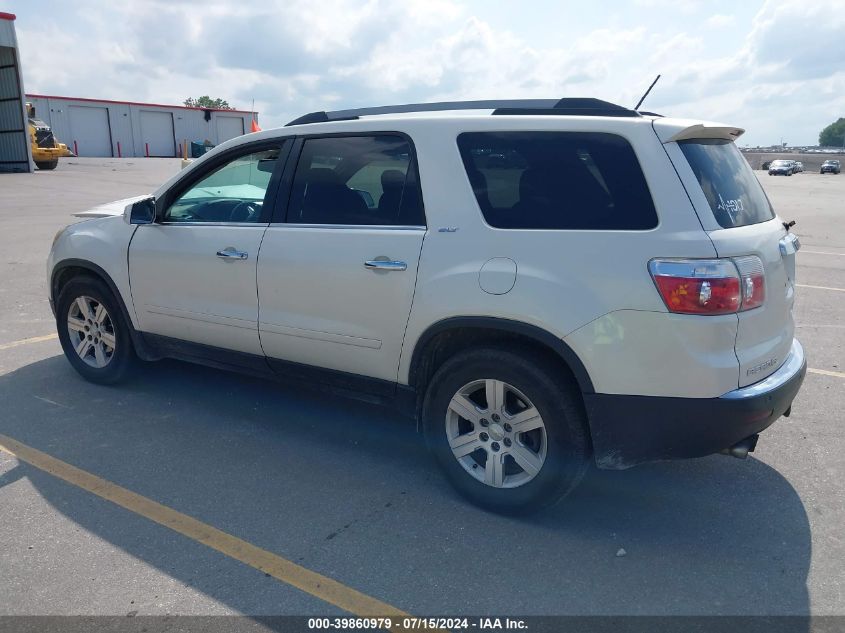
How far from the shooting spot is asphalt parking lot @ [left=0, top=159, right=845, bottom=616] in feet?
9.44

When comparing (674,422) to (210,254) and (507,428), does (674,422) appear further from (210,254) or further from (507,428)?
(210,254)

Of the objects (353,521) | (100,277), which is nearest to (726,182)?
(353,521)

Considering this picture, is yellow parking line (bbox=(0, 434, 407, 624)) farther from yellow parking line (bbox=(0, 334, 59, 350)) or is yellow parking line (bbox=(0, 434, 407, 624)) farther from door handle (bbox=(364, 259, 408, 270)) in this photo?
yellow parking line (bbox=(0, 334, 59, 350))

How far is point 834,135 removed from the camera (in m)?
176

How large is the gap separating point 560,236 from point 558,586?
1491 mm

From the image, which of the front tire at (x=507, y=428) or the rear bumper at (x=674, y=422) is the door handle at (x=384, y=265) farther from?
the rear bumper at (x=674, y=422)

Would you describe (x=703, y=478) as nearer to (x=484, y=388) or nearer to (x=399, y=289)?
(x=484, y=388)

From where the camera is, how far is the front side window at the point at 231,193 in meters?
4.33

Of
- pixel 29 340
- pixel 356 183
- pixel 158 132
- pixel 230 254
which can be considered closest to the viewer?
pixel 356 183

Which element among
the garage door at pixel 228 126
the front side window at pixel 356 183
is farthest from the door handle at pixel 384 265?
the garage door at pixel 228 126

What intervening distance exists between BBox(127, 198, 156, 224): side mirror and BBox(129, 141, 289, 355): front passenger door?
51 mm

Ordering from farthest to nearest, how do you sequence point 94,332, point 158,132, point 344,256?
point 158,132 < point 94,332 < point 344,256

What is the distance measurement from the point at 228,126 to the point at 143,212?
5471 centimetres

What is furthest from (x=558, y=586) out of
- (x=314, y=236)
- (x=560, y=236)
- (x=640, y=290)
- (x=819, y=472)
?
(x=314, y=236)
